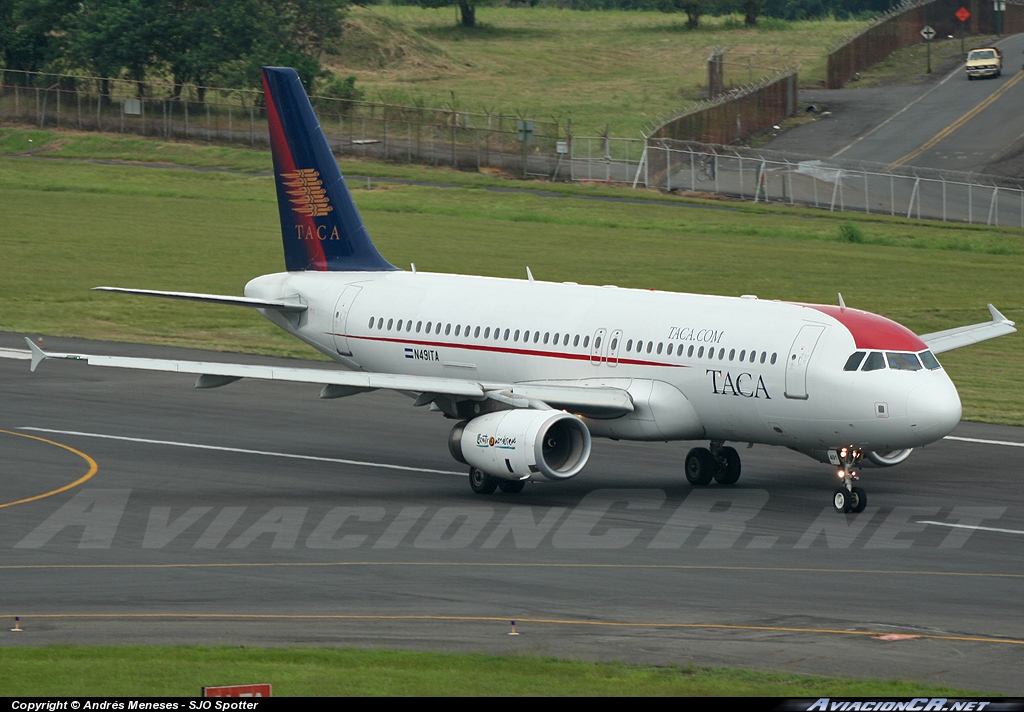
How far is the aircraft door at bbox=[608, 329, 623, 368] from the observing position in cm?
3672

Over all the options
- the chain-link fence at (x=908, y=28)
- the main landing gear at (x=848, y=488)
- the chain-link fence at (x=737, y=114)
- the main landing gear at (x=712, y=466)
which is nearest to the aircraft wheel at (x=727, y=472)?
the main landing gear at (x=712, y=466)

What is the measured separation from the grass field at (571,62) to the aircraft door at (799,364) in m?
95.5

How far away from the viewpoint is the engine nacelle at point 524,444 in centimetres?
3344

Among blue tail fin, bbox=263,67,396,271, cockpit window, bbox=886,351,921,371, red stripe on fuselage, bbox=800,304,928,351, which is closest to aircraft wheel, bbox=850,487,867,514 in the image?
cockpit window, bbox=886,351,921,371

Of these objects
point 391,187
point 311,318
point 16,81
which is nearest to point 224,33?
point 16,81

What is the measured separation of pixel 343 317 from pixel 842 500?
50.4 ft

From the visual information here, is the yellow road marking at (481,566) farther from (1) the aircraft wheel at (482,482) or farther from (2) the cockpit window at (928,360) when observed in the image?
(1) the aircraft wheel at (482,482)

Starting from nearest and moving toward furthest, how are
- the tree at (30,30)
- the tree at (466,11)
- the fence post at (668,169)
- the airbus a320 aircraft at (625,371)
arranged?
the airbus a320 aircraft at (625,371) < the fence post at (668,169) < the tree at (30,30) < the tree at (466,11)

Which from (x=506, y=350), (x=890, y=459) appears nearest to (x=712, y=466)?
(x=890, y=459)

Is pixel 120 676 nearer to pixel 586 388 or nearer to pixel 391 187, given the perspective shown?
pixel 586 388

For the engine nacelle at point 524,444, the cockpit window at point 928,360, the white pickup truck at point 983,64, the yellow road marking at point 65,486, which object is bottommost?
the yellow road marking at point 65,486

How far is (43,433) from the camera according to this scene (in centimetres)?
4216

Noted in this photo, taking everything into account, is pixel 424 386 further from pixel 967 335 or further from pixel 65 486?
pixel 967 335

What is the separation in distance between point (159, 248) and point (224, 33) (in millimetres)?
49721
